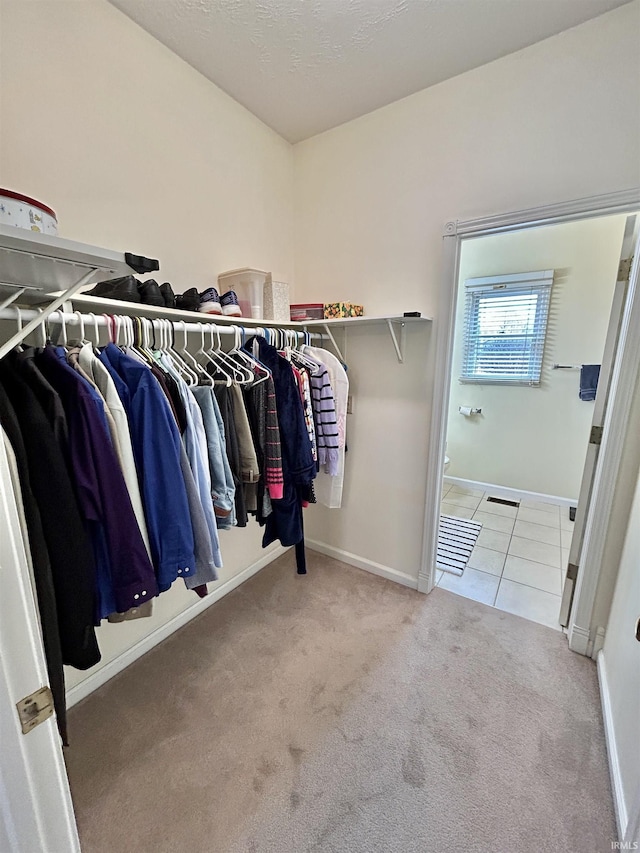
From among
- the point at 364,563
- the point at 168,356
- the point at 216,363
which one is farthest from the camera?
the point at 364,563

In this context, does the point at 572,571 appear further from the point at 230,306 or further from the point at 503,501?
the point at 230,306

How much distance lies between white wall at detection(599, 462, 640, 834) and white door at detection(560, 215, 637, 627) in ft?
0.80

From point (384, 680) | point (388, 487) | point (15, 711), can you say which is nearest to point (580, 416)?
point (388, 487)

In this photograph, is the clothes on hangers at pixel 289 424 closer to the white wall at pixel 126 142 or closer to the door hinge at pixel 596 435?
the white wall at pixel 126 142

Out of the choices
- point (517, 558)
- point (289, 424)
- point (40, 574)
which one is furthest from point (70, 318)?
point (517, 558)

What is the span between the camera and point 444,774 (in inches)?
50.9

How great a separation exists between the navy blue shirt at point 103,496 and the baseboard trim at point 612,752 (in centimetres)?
161

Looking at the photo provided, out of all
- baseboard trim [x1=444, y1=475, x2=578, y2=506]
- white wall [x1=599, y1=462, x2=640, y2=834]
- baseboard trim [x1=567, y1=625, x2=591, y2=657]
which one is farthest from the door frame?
baseboard trim [x1=444, y1=475, x2=578, y2=506]

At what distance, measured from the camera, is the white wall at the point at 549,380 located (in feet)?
10.2

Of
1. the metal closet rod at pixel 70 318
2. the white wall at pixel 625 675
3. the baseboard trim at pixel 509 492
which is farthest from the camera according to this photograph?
the baseboard trim at pixel 509 492

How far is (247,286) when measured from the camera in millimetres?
1868

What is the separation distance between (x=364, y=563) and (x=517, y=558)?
1.17 metres

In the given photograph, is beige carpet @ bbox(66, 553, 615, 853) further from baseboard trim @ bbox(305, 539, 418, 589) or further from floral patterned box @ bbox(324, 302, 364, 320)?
floral patterned box @ bbox(324, 302, 364, 320)

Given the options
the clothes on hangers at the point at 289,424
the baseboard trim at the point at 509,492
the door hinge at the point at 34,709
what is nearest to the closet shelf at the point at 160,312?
the clothes on hangers at the point at 289,424
